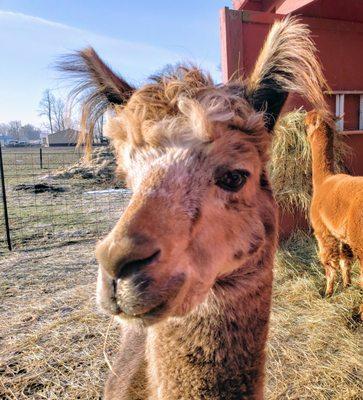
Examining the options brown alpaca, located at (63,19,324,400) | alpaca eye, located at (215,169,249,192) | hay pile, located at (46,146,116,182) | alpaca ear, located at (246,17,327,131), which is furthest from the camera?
hay pile, located at (46,146,116,182)

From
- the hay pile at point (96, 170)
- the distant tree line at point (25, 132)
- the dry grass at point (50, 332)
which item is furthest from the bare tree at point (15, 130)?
the dry grass at point (50, 332)

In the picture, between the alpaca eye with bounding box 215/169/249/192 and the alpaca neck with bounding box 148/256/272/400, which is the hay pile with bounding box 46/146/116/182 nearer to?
the alpaca neck with bounding box 148/256/272/400

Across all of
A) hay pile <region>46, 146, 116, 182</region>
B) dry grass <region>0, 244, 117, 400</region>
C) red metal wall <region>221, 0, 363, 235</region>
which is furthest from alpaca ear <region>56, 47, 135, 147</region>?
hay pile <region>46, 146, 116, 182</region>

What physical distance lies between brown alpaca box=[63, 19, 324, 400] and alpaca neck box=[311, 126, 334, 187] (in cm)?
332

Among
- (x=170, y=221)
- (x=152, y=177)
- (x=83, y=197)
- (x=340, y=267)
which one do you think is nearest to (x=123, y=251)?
(x=170, y=221)

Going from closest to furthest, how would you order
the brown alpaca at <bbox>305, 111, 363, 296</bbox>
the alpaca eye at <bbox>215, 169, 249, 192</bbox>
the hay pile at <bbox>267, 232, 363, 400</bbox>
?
the alpaca eye at <bbox>215, 169, 249, 192</bbox>
the hay pile at <bbox>267, 232, 363, 400</bbox>
the brown alpaca at <bbox>305, 111, 363, 296</bbox>

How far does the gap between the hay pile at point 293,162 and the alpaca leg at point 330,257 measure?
1.37 metres

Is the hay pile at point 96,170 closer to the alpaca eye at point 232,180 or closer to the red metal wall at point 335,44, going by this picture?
the red metal wall at point 335,44

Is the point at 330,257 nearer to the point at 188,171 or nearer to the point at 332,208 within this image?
the point at 332,208

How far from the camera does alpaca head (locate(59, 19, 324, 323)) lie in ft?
4.48

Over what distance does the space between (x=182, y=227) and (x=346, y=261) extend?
A: 4.07m

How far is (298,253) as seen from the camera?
237 inches

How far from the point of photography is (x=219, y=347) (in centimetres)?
188

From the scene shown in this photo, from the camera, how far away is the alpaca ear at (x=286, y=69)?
1.97 m
